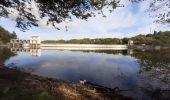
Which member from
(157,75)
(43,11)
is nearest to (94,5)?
(43,11)

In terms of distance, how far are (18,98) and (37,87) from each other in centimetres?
235

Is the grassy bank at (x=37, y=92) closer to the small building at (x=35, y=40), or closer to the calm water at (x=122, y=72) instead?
the calm water at (x=122, y=72)

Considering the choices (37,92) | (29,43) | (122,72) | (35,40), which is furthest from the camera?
(29,43)

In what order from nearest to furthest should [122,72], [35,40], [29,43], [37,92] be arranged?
[37,92], [122,72], [35,40], [29,43]

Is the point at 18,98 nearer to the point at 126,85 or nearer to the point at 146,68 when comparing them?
the point at 146,68

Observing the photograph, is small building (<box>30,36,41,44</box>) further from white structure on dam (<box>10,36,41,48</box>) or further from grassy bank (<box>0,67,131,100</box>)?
grassy bank (<box>0,67,131,100</box>)

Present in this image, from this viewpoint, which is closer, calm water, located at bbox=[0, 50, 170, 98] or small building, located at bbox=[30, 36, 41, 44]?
calm water, located at bbox=[0, 50, 170, 98]

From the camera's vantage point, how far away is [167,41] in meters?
15.1

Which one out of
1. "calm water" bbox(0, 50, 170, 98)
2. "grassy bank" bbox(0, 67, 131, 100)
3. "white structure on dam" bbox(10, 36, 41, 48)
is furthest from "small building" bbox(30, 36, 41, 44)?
"grassy bank" bbox(0, 67, 131, 100)

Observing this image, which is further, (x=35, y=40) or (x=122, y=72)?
(x=35, y=40)

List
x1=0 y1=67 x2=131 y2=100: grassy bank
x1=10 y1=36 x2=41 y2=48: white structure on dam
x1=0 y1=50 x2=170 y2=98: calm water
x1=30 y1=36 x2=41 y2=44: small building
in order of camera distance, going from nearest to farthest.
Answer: x1=0 y1=67 x2=131 y2=100: grassy bank
x1=0 y1=50 x2=170 y2=98: calm water
x1=10 y1=36 x2=41 y2=48: white structure on dam
x1=30 y1=36 x2=41 y2=44: small building

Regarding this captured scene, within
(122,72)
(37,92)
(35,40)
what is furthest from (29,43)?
(37,92)

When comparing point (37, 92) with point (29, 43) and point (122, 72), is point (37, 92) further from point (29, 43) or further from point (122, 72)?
point (29, 43)

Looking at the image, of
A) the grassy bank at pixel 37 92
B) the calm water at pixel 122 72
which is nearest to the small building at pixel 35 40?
the calm water at pixel 122 72
